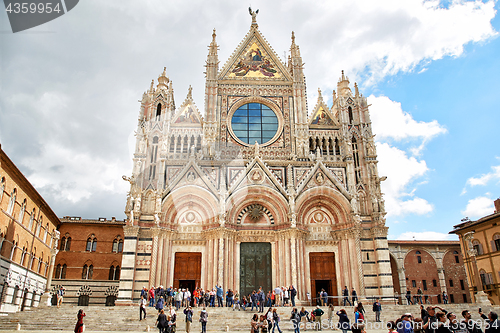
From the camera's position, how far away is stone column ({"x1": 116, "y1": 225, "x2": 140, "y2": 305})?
24.0 meters

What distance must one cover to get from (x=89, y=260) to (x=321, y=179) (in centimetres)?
2072

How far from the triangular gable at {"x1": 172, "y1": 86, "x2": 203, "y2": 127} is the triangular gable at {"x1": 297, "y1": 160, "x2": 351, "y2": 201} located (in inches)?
361

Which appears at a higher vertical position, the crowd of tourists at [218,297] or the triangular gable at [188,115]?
the triangular gable at [188,115]

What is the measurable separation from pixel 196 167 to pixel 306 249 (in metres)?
9.69

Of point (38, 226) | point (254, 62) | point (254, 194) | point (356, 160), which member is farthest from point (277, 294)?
point (254, 62)

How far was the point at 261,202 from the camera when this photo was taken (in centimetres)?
2769

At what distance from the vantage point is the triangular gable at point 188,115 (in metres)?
29.7

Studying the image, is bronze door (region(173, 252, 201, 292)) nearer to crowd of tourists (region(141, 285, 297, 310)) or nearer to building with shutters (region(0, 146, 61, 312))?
crowd of tourists (region(141, 285, 297, 310))

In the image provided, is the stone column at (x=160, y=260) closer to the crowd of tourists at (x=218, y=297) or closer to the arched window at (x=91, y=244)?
the crowd of tourists at (x=218, y=297)

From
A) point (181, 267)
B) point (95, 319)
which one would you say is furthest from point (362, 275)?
point (95, 319)

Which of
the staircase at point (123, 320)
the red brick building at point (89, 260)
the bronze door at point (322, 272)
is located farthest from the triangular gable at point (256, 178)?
the red brick building at point (89, 260)

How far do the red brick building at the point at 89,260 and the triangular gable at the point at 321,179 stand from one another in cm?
1708

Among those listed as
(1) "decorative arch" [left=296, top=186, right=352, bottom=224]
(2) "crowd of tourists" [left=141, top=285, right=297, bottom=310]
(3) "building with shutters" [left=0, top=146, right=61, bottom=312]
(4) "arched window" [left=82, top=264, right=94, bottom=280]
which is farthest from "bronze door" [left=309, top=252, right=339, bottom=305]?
(4) "arched window" [left=82, top=264, right=94, bottom=280]

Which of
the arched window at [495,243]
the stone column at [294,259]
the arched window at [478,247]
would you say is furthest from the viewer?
the arched window at [478,247]
